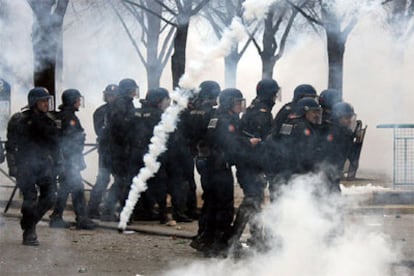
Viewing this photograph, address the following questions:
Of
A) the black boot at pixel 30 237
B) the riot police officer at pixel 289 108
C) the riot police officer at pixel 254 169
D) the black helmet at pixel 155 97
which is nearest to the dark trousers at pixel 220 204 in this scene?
the riot police officer at pixel 254 169

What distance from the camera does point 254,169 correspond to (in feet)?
37.9

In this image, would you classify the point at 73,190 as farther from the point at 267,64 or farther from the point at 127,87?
the point at 267,64

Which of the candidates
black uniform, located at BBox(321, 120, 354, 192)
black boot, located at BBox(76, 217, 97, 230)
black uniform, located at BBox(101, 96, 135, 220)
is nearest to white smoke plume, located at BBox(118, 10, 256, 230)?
black boot, located at BBox(76, 217, 97, 230)

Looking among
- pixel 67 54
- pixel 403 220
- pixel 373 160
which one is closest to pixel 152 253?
pixel 403 220

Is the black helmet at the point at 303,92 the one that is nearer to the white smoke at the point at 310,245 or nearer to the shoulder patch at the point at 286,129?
the shoulder patch at the point at 286,129

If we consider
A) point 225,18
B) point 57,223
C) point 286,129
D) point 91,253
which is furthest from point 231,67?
point 286,129

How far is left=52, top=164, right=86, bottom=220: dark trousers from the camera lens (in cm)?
1413

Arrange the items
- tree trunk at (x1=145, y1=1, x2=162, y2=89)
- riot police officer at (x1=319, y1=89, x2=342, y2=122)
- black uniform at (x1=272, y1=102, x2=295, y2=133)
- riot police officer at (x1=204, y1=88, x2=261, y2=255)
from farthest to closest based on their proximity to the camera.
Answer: tree trunk at (x1=145, y1=1, x2=162, y2=89), riot police officer at (x1=319, y1=89, x2=342, y2=122), riot police officer at (x1=204, y1=88, x2=261, y2=255), black uniform at (x1=272, y1=102, x2=295, y2=133)

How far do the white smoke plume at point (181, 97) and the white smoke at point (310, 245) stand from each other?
214cm

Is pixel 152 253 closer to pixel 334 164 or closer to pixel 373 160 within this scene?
pixel 334 164

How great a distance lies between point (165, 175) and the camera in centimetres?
1439

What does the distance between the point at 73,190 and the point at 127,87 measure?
1.53 metres

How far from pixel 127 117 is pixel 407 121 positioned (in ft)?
60.5

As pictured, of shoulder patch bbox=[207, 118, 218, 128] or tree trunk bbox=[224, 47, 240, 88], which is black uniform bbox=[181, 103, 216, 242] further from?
tree trunk bbox=[224, 47, 240, 88]
